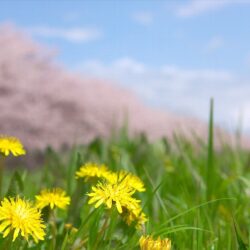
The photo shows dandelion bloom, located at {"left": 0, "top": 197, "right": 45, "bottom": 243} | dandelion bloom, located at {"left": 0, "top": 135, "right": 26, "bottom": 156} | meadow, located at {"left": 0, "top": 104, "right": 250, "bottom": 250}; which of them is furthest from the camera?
dandelion bloom, located at {"left": 0, "top": 135, "right": 26, "bottom": 156}

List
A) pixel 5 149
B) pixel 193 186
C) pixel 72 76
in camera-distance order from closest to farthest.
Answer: pixel 5 149, pixel 193 186, pixel 72 76

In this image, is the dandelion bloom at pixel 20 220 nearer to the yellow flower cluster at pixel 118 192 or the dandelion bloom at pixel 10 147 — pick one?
the yellow flower cluster at pixel 118 192

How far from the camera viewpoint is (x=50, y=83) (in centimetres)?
955

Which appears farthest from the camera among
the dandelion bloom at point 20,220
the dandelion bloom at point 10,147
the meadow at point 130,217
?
the dandelion bloom at point 10,147

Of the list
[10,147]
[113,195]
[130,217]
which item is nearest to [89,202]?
[113,195]

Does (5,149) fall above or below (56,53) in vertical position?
below

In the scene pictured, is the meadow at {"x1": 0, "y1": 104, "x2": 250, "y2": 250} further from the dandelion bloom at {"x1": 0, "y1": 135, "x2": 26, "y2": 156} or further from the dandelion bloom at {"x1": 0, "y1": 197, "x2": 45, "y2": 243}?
the dandelion bloom at {"x1": 0, "y1": 135, "x2": 26, "y2": 156}

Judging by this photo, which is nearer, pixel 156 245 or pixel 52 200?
pixel 156 245

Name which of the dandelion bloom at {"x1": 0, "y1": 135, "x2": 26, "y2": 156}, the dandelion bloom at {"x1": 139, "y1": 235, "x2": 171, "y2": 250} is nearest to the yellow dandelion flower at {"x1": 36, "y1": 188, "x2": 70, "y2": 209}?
the dandelion bloom at {"x1": 0, "y1": 135, "x2": 26, "y2": 156}

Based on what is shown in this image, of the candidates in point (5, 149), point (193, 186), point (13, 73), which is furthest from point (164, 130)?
point (5, 149)

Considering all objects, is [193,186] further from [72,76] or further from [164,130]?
[72,76]

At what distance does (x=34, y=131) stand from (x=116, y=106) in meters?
1.36

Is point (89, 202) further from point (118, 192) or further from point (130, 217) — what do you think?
point (130, 217)

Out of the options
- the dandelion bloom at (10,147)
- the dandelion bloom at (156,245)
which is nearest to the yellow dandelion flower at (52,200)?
the dandelion bloom at (10,147)
